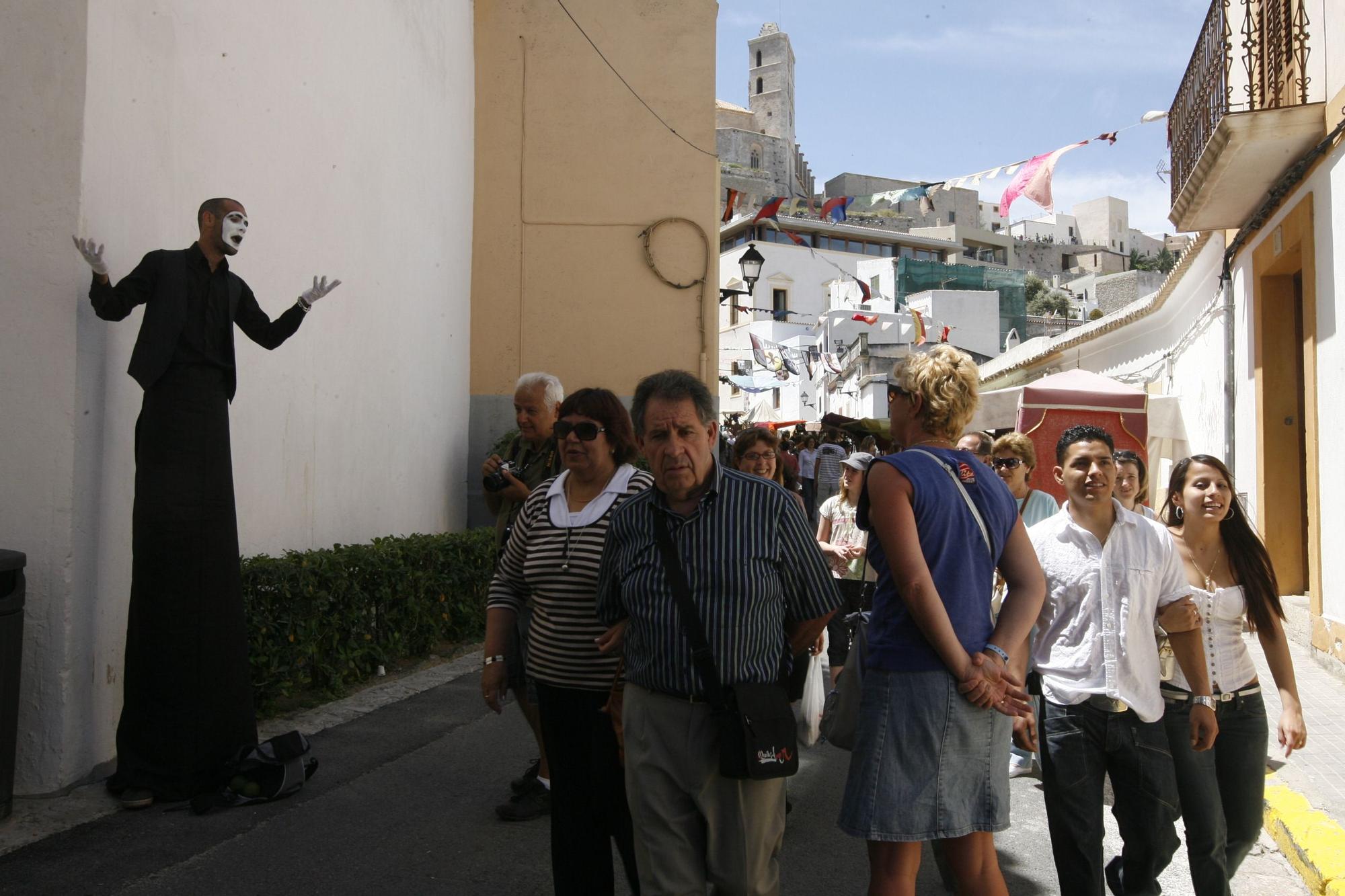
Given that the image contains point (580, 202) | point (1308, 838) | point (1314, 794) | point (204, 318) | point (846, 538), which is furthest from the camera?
point (580, 202)

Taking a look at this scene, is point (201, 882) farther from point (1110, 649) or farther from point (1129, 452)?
point (1129, 452)

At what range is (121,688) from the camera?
5195 millimetres

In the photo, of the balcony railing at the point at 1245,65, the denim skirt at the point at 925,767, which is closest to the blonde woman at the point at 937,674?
the denim skirt at the point at 925,767

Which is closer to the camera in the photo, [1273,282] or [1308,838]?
[1308,838]

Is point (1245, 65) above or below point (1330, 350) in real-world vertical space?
above

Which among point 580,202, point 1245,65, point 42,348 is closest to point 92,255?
point 42,348

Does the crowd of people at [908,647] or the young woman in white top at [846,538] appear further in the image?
the young woman in white top at [846,538]

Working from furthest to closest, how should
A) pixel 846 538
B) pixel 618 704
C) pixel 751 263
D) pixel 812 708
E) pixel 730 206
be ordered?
pixel 730 206 → pixel 751 263 → pixel 846 538 → pixel 812 708 → pixel 618 704

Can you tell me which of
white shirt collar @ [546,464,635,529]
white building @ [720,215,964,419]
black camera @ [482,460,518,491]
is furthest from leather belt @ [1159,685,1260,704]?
white building @ [720,215,964,419]

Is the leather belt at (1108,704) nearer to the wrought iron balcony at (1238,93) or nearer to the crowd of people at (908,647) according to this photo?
the crowd of people at (908,647)

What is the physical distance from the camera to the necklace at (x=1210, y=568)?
12.3ft

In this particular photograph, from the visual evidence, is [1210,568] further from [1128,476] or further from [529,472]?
[529,472]

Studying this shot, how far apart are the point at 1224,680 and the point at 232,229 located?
4.40 meters

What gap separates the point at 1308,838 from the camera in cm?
457
